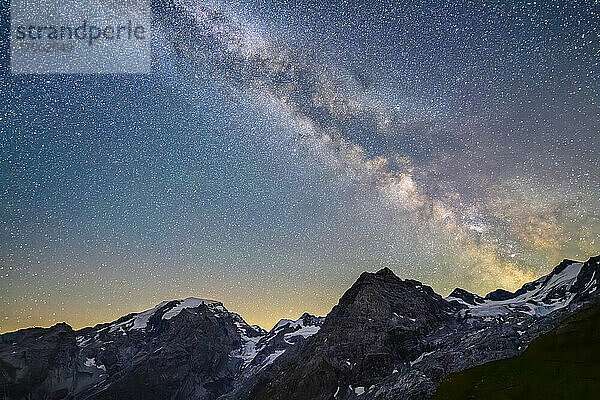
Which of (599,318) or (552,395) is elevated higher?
Answer: (599,318)

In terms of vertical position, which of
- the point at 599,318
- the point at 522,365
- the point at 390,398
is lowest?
the point at 390,398

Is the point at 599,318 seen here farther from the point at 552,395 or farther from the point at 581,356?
the point at 552,395

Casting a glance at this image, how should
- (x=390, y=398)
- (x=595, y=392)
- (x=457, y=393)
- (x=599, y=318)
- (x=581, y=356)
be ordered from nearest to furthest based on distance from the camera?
(x=595, y=392) → (x=581, y=356) → (x=457, y=393) → (x=599, y=318) → (x=390, y=398)

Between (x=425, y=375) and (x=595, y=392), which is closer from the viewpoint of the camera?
(x=595, y=392)

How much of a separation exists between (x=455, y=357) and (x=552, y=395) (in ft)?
417

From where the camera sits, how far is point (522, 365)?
105 metres

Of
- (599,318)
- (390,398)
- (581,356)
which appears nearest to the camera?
(581,356)

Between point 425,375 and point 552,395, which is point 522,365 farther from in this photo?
point 425,375

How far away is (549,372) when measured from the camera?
93.5 metres

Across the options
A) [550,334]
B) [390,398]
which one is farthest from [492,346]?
[550,334]

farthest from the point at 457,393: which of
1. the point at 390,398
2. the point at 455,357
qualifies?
the point at 455,357

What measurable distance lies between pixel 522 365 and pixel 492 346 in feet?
337

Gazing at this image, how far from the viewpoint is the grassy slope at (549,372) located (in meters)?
81.8

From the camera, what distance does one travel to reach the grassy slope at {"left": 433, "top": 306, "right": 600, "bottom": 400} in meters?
81.8
